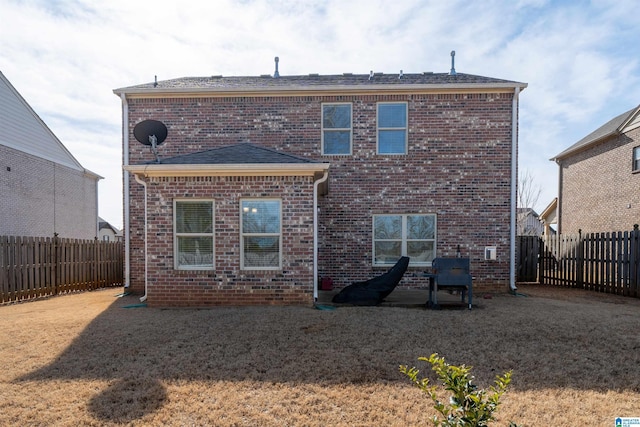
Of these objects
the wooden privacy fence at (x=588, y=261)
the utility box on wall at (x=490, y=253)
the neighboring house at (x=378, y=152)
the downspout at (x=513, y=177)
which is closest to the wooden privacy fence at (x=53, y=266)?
the neighboring house at (x=378, y=152)

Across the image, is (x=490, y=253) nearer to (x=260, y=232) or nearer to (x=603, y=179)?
(x=260, y=232)

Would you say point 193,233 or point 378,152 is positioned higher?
point 378,152

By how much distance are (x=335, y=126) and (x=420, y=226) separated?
3.76m

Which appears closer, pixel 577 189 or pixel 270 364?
pixel 270 364

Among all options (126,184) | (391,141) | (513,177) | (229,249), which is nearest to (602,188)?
(513,177)

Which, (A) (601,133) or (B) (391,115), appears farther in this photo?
(A) (601,133)

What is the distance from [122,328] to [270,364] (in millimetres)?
3184

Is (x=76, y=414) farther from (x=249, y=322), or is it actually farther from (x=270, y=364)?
(x=249, y=322)

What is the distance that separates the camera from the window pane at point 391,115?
10211mm

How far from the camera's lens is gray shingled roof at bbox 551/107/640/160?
17.0 metres

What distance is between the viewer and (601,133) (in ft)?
59.4

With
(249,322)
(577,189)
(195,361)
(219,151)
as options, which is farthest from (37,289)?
(577,189)

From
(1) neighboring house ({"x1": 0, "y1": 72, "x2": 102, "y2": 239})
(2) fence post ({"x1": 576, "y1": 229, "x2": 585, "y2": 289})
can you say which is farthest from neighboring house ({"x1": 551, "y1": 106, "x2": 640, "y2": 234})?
(1) neighboring house ({"x1": 0, "y1": 72, "x2": 102, "y2": 239})

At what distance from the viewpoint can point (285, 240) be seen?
7781mm
